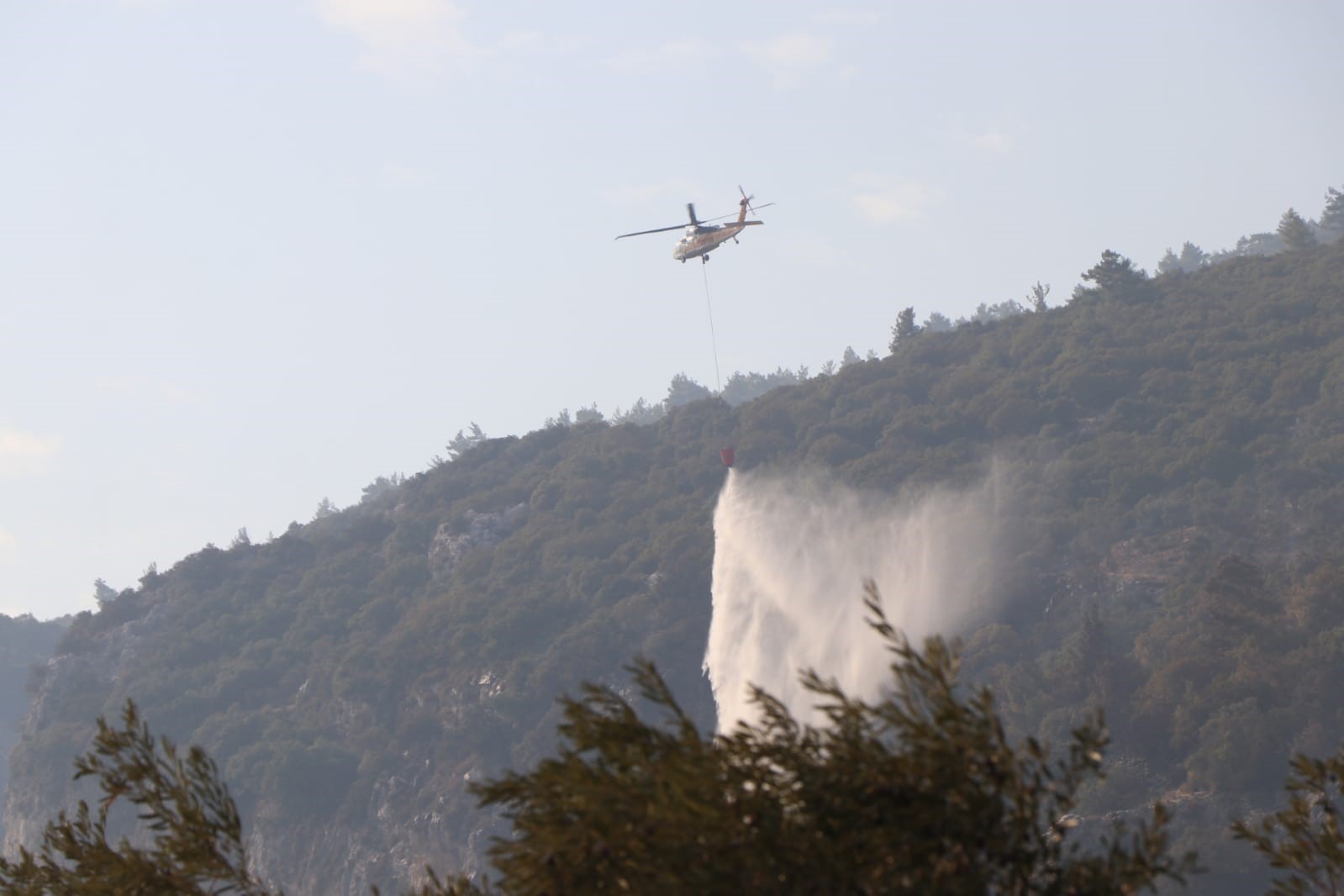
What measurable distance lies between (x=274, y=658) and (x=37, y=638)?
72.5 m

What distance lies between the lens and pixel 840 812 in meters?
9.89

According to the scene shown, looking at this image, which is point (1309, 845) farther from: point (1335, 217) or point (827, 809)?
point (1335, 217)

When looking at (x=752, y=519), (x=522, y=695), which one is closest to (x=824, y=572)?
(x=752, y=519)

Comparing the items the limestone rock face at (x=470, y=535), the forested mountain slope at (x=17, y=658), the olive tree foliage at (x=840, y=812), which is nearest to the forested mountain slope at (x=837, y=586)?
the limestone rock face at (x=470, y=535)

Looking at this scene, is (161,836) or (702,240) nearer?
(161,836)

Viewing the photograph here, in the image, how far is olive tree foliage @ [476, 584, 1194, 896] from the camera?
966 cm

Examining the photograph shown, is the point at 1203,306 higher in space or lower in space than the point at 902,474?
higher

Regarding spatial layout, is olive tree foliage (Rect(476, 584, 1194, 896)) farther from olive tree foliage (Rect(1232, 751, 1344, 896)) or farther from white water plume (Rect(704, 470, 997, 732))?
white water plume (Rect(704, 470, 997, 732))

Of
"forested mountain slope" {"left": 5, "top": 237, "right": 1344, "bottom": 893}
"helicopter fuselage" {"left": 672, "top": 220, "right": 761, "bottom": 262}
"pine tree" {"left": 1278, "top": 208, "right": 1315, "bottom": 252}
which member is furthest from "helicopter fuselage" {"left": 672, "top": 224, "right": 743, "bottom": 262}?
"pine tree" {"left": 1278, "top": 208, "right": 1315, "bottom": 252}

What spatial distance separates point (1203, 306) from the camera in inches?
4203

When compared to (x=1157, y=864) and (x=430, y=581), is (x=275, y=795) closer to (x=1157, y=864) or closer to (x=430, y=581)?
(x=430, y=581)

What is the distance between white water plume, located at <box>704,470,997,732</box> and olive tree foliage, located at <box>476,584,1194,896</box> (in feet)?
197

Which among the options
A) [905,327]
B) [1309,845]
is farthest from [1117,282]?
[1309,845]

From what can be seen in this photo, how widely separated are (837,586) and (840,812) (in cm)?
7336
